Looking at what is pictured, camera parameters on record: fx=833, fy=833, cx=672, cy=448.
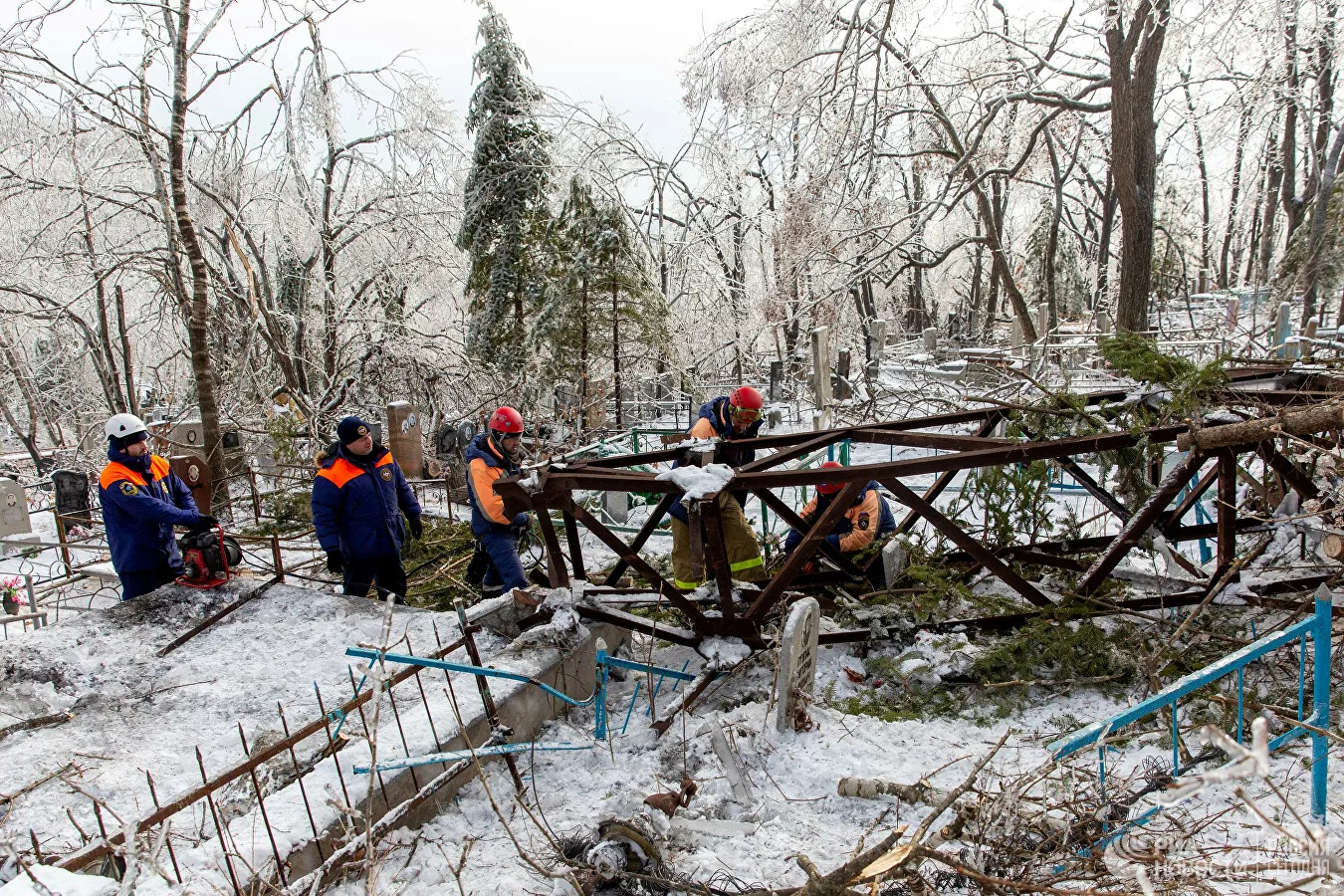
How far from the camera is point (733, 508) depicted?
266 inches

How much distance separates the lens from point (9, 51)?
9.86 metres

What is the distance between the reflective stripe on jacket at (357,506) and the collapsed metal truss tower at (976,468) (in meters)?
1.41

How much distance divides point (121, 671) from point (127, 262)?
35.2 ft

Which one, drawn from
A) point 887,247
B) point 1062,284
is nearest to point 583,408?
point 887,247

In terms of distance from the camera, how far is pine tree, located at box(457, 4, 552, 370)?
17734 millimetres

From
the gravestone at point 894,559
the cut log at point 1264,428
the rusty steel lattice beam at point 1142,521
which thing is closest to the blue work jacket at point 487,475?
the gravestone at point 894,559

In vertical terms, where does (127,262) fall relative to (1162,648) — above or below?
above

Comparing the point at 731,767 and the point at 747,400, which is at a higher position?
the point at 747,400

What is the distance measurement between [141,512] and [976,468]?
6043 mm

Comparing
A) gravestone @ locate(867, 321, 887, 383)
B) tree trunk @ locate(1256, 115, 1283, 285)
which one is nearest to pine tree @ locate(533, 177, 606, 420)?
gravestone @ locate(867, 321, 887, 383)

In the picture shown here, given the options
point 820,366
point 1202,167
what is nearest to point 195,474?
point 820,366

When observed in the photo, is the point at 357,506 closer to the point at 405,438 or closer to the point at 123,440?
the point at 123,440

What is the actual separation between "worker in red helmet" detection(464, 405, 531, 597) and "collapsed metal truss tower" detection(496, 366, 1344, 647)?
2.02 ft

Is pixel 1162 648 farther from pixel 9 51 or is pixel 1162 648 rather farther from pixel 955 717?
pixel 9 51
